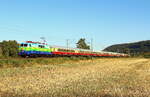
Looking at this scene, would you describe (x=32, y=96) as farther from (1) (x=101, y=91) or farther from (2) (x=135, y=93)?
(2) (x=135, y=93)

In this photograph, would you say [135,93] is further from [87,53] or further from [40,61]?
[87,53]

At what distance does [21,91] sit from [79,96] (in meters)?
3.08

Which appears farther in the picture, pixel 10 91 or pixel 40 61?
pixel 40 61

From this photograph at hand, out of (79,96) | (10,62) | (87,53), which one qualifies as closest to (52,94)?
(79,96)

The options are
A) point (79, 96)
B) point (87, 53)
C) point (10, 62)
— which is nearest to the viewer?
point (79, 96)

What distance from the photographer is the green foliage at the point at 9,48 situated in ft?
144

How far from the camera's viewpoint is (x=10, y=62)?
28.7 m

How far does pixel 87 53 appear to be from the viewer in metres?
73.1

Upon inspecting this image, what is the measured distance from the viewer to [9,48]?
44.9 meters

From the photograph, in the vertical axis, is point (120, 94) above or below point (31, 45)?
below

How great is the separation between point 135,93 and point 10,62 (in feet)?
69.7

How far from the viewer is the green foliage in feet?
144

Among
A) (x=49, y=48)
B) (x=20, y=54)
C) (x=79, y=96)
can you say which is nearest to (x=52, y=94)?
(x=79, y=96)

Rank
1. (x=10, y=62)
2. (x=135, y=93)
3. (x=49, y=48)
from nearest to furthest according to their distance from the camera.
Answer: (x=135, y=93) < (x=10, y=62) < (x=49, y=48)
